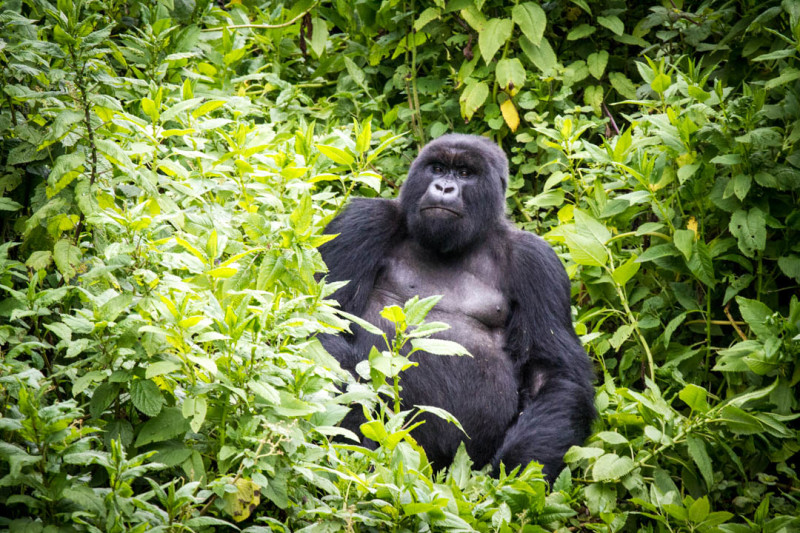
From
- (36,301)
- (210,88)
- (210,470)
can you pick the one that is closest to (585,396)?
(210,470)

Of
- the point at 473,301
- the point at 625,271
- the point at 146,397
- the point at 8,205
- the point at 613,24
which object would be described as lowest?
the point at 473,301

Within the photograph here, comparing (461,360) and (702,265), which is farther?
(702,265)

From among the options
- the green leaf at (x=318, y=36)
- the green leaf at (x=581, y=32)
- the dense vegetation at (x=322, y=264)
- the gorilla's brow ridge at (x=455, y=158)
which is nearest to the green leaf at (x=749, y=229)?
the dense vegetation at (x=322, y=264)

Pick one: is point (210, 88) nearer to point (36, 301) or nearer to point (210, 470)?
point (36, 301)

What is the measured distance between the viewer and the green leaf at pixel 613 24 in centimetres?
520

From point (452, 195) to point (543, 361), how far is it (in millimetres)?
862

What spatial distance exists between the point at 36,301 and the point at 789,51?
3.32m

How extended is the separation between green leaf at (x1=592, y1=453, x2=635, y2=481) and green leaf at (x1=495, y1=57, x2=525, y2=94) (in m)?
2.61

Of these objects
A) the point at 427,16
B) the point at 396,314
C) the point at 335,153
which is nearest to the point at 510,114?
the point at 427,16

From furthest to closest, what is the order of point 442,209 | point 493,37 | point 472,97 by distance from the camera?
1. point 472,97
2. point 493,37
3. point 442,209

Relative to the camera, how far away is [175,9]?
14.5 ft

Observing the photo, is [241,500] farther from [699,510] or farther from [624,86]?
[624,86]

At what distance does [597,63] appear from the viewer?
17.3 ft

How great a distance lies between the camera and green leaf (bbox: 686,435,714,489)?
10.7ft
